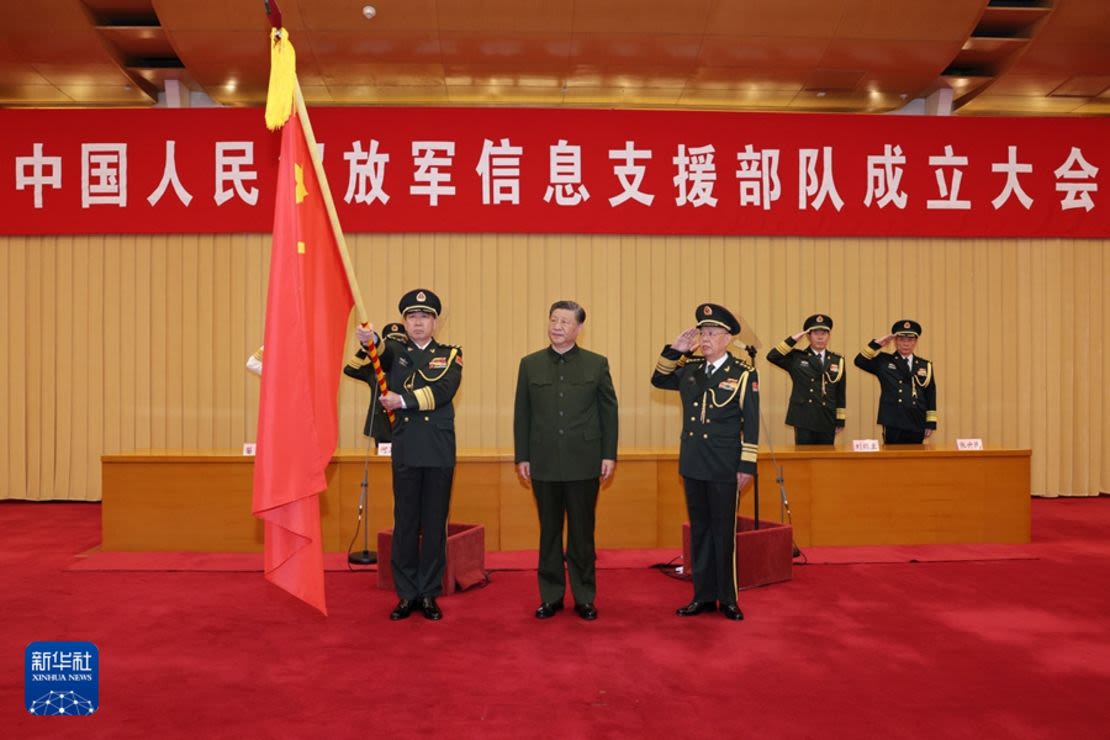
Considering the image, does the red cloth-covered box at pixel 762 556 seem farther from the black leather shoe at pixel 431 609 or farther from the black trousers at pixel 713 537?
the black leather shoe at pixel 431 609

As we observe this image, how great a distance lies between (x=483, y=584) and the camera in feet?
14.6

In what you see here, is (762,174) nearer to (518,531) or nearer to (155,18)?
(518,531)

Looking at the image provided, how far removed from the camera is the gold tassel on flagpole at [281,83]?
2658 mm

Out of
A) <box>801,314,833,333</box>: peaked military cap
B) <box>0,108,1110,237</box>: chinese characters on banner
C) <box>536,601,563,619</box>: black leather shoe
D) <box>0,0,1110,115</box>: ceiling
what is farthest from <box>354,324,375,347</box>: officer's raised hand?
<box>0,108,1110,237</box>: chinese characters on banner

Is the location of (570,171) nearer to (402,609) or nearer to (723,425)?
(723,425)

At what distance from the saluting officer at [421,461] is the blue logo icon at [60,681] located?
1.25 meters

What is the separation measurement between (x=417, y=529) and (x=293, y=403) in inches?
53.9

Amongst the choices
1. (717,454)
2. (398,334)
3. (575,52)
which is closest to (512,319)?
(575,52)

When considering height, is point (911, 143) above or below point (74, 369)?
above

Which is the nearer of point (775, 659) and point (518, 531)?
point (775, 659)

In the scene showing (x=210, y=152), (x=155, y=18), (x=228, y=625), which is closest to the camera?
(x=228, y=625)

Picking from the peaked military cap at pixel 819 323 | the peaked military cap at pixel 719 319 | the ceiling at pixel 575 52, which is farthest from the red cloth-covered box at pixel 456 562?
the ceiling at pixel 575 52

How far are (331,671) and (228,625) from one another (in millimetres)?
824

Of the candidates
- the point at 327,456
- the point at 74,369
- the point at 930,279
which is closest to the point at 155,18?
the point at 74,369
